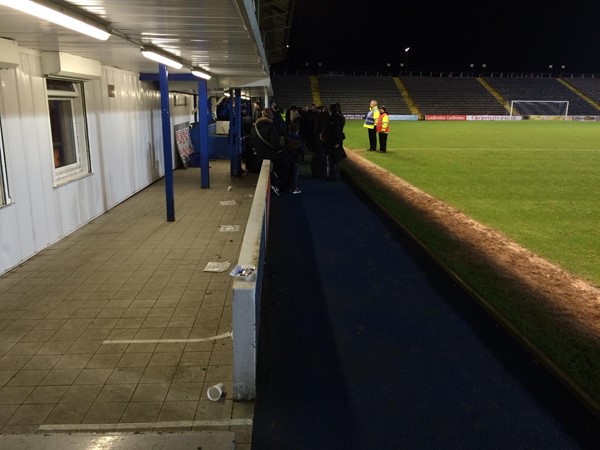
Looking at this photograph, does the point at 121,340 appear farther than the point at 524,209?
No

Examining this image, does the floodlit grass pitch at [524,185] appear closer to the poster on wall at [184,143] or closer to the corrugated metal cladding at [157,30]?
the corrugated metal cladding at [157,30]

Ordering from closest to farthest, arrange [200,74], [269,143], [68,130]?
1. [68,130]
2. [269,143]
3. [200,74]

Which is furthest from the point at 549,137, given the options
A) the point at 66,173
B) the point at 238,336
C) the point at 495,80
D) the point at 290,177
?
the point at 495,80

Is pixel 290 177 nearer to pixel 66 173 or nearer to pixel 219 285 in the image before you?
pixel 66 173

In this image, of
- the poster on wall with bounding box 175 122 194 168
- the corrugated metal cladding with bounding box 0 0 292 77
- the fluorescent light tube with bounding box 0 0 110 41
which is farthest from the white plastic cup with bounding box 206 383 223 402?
the poster on wall with bounding box 175 122 194 168

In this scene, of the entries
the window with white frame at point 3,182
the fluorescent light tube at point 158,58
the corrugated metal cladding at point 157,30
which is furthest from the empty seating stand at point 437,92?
the window with white frame at point 3,182

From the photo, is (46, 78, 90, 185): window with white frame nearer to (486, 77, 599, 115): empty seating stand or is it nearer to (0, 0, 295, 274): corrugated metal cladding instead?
(0, 0, 295, 274): corrugated metal cladding

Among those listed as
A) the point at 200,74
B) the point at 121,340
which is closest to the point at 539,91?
the point at 200,74

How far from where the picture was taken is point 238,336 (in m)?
3.59

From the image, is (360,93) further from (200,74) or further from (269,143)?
(269,143)

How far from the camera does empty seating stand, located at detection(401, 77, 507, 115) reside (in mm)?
54750

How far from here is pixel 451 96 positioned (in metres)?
58.0

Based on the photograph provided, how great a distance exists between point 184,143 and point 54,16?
12.7m

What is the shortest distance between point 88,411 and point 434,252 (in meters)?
5.03
